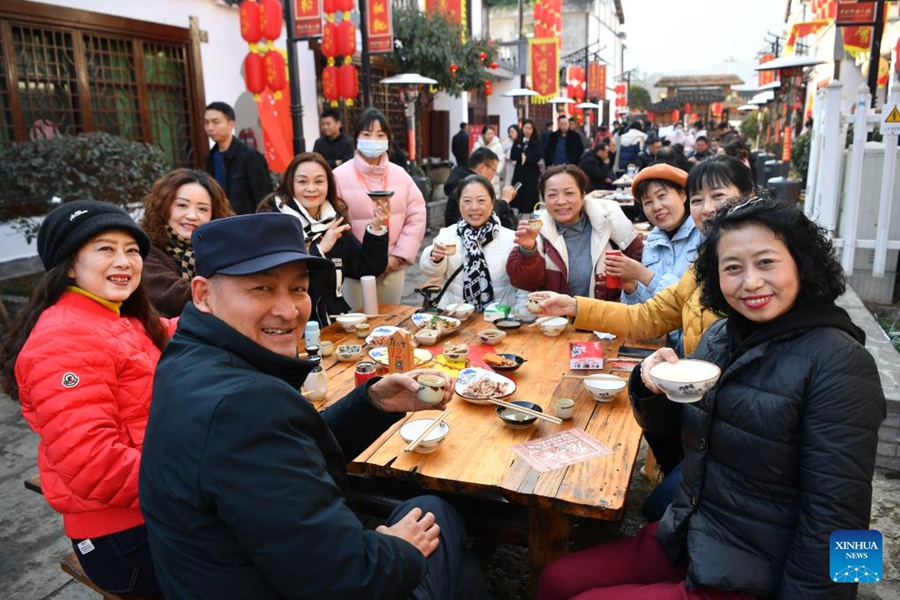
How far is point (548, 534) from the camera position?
2.30 metres

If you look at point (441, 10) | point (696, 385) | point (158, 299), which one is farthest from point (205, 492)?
point (441, 10)

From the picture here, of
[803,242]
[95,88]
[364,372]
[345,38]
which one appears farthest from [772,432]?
[345,38]

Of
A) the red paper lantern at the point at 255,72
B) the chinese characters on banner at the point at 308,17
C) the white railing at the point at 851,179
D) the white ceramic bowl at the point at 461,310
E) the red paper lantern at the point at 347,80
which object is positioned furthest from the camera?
the red paper lantern at the point at 347,80

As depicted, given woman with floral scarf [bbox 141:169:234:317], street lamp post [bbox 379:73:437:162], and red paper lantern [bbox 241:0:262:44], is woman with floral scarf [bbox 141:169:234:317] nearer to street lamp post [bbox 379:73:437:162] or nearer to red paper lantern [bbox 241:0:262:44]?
red paper lantern [bbox 241:0:262:44]

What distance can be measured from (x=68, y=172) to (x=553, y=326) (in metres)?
4.93

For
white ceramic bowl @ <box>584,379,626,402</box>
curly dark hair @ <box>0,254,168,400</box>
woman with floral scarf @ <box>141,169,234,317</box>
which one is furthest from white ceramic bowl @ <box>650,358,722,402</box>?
woman with floral scarf @ <box>141,169,234,317</box>

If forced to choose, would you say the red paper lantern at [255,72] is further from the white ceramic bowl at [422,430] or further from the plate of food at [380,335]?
the white ceramic bowl at [422,430]

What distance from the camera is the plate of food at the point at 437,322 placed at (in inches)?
147

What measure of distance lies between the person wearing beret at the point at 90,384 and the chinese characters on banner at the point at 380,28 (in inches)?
344

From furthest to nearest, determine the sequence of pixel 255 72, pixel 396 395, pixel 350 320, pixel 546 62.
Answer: pixel 546 62
pixel 255 72
pixel 350 320
pixel 396 395

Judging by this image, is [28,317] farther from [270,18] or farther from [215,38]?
[215,38]

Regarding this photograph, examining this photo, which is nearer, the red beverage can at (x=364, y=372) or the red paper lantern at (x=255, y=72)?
the red beverage can at (x=364, y=372)

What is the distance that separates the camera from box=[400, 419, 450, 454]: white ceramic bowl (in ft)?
7.74

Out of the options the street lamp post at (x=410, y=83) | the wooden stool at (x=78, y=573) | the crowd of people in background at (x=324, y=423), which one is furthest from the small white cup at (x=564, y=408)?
the street lamp post at (x=410, y=83)
